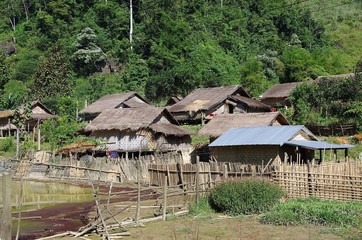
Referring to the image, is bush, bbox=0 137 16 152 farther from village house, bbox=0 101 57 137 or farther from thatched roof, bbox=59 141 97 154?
thatched roof, bbox=59 141 97 154

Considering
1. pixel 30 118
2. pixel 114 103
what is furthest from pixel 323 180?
pixel 30 118

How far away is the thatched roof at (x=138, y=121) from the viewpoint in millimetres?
30547

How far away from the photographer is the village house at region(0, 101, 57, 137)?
40250mm

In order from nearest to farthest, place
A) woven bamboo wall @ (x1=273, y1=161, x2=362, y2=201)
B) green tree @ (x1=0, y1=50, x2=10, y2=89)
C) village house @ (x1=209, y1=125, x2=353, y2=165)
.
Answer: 1. woven bamboo wall @ (x1=273, y1=161, x2=362, y2=201)
2. village house @ (x1=209, y1=125, x2=353, y2=165)
3. green tree @ (x1=0, y1=50, x2=10, y2=89)

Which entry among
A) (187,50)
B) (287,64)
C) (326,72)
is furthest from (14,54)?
(326,72)

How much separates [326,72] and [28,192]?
129 ft

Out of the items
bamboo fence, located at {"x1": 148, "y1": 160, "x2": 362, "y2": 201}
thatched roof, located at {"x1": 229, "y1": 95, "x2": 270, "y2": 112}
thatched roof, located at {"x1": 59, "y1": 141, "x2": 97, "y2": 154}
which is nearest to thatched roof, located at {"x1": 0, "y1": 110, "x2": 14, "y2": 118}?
thatched roof, located at {"x1": 59, "y1": 141, "x2": 97, "y2": 154}

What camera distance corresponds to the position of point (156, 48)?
55.4 m

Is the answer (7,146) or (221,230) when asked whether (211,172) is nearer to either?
(221,230)

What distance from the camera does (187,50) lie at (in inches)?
2232

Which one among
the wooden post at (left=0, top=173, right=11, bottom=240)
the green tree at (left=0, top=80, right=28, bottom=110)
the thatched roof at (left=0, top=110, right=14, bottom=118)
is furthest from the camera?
the green tree at (left=0, top=80, right=28, bottom=110)

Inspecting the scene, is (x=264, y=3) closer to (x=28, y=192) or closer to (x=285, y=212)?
(x=28, y=192)

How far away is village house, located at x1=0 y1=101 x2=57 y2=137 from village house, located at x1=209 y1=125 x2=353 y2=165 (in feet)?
71.2

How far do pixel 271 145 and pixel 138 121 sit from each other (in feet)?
38.3
